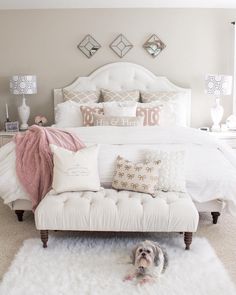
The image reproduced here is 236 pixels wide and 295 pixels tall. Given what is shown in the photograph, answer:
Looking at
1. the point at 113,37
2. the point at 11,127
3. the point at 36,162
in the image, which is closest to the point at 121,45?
A: the point at 113,37

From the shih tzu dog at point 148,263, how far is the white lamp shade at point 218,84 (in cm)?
284

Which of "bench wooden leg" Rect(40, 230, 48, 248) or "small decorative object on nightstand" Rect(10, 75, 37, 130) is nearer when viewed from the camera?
"bench wooden leg" Rect(40, 230, 48, 248)

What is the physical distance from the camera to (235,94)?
5098 mm

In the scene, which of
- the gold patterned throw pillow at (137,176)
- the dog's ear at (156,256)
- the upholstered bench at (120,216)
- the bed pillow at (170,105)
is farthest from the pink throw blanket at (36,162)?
the bed pillow at (170,105)

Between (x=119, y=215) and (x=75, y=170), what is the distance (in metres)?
0.55

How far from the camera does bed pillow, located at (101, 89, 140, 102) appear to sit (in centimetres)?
481

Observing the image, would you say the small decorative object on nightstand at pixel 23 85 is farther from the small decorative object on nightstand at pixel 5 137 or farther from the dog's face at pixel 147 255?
the dog's face at pixel 147 255

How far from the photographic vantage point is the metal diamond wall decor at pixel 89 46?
16.5 ft

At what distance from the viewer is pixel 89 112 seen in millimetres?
4402

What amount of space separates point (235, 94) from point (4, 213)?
3310 mm

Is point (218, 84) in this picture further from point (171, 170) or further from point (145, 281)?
point (145, 281)

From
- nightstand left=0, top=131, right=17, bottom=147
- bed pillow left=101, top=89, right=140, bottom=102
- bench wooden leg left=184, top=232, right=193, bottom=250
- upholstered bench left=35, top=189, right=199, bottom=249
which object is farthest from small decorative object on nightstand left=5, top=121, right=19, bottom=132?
bench wooden leg left=184, top=232, right=193, bottom=250

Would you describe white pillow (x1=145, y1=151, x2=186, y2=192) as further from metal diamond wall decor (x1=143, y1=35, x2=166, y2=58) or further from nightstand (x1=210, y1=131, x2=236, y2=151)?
metal diamond wall decor (x1=143, y1=35, x2=166, y2=58)

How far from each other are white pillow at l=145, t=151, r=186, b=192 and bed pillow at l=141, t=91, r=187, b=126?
Result: 129 centimetres
